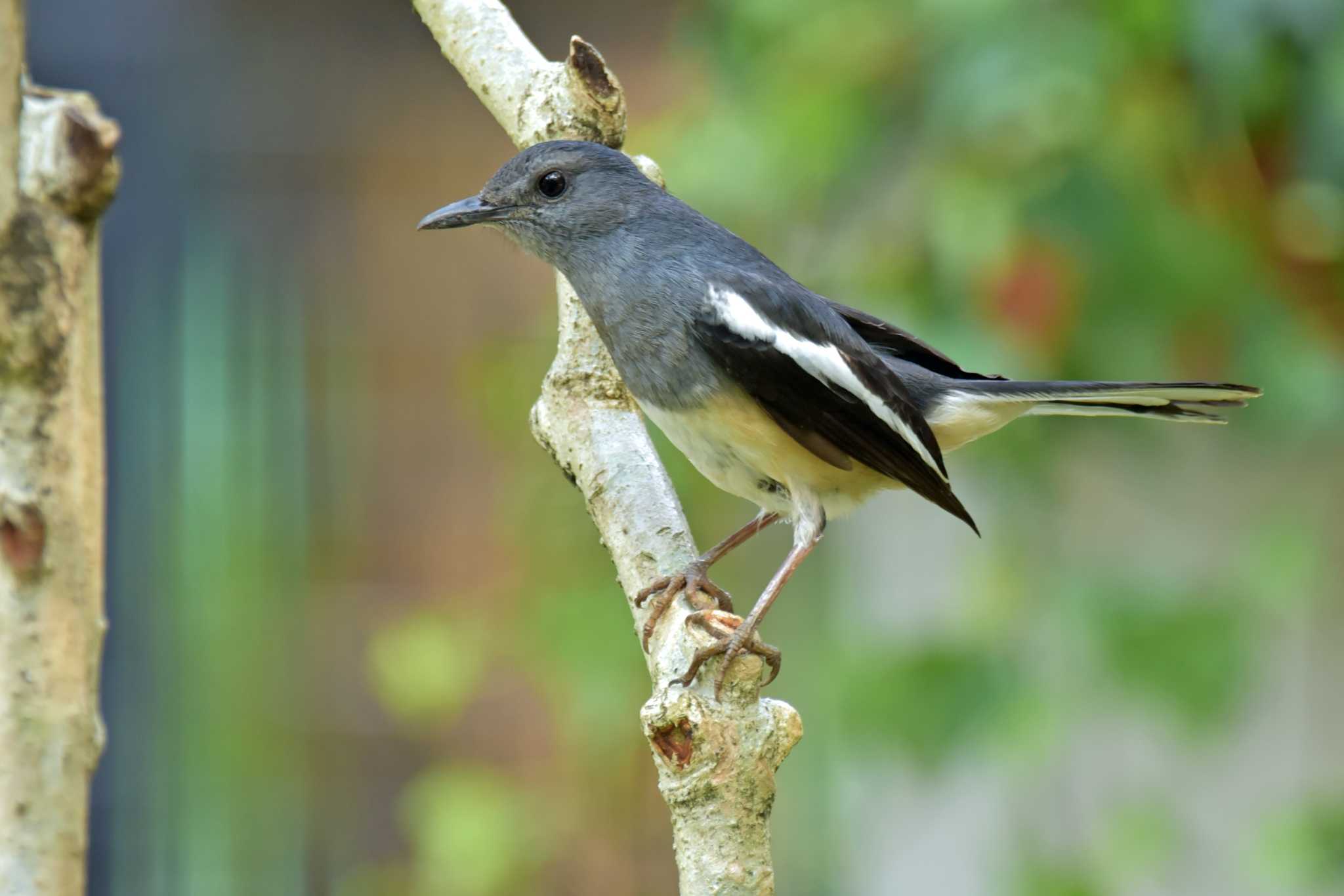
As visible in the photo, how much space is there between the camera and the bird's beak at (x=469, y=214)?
2361 millimetres

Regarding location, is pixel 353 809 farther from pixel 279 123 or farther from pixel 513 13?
pixel 513 13

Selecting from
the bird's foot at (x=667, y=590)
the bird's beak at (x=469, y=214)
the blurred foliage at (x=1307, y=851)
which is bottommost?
the blurred foliage at (x=1307, y=851)

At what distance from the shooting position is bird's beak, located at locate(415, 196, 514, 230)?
2.36m

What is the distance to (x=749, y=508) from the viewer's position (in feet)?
11.6

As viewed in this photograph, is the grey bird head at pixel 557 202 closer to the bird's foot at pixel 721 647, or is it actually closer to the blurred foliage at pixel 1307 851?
the bird's foot at pixel 721 647

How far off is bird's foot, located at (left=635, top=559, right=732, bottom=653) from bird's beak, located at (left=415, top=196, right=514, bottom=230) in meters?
0.69

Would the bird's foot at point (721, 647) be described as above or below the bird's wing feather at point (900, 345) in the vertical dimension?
below

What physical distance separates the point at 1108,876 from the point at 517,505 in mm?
1475

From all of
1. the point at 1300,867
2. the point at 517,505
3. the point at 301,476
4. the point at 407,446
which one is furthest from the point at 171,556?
the point at 1300,867

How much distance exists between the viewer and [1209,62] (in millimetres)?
2779

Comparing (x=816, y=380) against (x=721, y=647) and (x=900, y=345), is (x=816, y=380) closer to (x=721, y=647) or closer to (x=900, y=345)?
(x=900, y=345)

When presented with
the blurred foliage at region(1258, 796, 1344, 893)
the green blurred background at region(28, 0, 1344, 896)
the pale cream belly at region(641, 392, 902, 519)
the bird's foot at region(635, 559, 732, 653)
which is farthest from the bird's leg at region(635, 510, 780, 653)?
the blurred foliage at region(1258, 796, 1344, 893)

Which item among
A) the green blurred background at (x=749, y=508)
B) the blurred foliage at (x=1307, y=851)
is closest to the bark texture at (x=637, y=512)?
the green blurred background at (x=749, y=508)

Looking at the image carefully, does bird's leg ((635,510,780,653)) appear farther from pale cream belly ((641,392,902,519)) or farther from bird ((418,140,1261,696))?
pale cream belly ((641,392,902,519))
